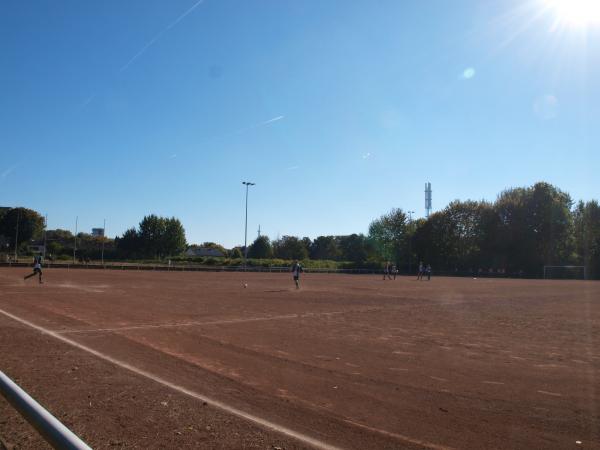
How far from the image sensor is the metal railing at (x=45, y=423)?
8.00ft

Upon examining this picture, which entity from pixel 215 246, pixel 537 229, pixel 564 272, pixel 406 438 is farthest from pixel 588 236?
pixel 215 246

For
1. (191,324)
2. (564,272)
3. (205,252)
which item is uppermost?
(205,252)

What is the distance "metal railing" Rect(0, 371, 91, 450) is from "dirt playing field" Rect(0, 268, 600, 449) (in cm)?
173

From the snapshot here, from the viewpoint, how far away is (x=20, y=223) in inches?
3718

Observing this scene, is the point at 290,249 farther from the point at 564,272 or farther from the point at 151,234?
the point at 564,272

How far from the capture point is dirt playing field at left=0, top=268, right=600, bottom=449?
5.00 meters

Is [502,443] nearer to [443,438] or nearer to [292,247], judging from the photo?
[443,438]

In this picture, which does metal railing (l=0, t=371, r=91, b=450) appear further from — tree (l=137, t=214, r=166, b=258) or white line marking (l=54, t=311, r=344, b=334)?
tree (l=137, t=214, r=166, b=258)

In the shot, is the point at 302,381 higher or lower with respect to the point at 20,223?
lower

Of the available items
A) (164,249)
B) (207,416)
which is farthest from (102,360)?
(164,249)

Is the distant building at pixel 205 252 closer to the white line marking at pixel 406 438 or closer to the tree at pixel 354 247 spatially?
the tree at pixel 354 247

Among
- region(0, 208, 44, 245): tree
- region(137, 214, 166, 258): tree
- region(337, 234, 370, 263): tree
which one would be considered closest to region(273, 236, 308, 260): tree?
region(337, 234, 370, 263): tree

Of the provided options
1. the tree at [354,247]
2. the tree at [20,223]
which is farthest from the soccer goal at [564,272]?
the tree at [20,223]

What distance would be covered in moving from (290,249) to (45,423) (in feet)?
397
